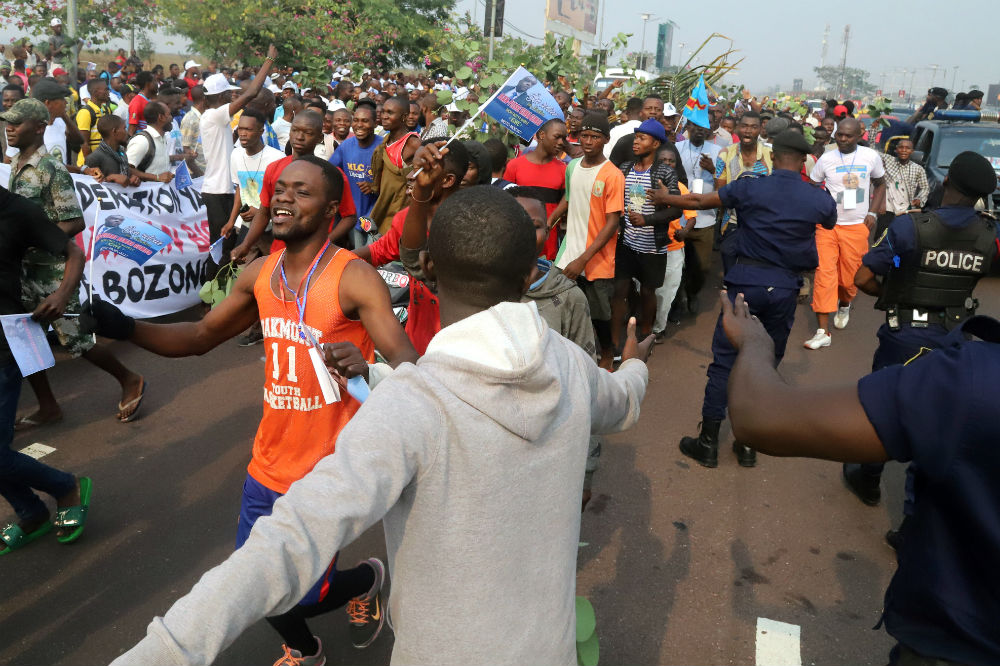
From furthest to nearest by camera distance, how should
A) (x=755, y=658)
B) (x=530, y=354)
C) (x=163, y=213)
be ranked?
(x=163, y=213), (x=755, y=658), (x=530, y=354)

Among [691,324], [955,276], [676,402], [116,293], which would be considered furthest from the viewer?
[691,324]

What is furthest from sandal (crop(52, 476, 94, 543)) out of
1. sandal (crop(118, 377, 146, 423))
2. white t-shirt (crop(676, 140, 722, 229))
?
white t-shirt (crop(676, 140, 722, 229))

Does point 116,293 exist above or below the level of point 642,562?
above

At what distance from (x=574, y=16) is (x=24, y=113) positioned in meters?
42.2

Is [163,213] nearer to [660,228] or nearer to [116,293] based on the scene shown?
[116,293]

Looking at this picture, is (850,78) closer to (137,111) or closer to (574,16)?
(574,16)

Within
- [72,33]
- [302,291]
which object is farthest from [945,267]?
[72,33]

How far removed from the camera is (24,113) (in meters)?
4.68

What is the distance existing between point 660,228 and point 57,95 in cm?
605

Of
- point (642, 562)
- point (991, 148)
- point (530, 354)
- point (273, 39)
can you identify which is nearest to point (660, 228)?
point (642, 562)

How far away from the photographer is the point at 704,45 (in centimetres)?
1093

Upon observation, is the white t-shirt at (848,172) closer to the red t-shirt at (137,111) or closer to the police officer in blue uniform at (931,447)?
the police officer in blue uniform at (931,447)

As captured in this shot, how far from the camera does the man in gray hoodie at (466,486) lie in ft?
4.42

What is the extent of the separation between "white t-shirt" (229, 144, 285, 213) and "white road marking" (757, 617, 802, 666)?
5.33m
